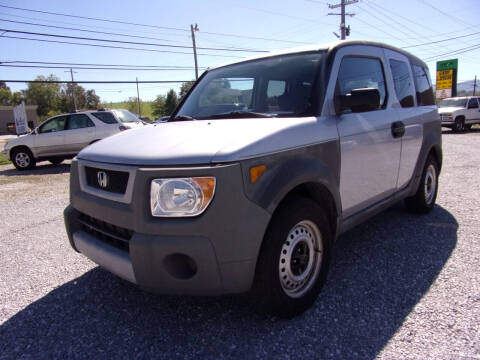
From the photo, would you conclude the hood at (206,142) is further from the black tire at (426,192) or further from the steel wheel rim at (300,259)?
the black tire at (426,192)

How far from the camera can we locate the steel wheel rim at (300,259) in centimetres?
228

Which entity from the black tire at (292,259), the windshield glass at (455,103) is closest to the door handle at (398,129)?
the black tire at (292,259)

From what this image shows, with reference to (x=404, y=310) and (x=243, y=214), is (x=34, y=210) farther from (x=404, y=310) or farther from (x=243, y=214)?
(x=404, y=310)

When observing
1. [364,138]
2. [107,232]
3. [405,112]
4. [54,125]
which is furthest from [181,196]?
[54,125]

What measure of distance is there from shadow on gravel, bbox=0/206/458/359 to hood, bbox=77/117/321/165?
113 cm

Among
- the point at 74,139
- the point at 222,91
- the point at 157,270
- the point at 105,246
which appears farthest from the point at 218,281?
the point at 74,139

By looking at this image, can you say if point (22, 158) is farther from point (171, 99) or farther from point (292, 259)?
point (171, 99)

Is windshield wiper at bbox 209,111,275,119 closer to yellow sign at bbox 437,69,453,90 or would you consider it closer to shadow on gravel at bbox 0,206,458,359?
shadow on gravel at bbox 0,206,458,359

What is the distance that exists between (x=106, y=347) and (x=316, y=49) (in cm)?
268

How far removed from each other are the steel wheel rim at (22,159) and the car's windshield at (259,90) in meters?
10.3

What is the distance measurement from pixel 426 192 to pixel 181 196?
3.72 metres

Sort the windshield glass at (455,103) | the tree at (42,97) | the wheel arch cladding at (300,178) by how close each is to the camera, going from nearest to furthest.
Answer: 1. the wheel arch cladding at (300,178)
2. the windshield glass at (455,103)
3. the tree at (42,97)

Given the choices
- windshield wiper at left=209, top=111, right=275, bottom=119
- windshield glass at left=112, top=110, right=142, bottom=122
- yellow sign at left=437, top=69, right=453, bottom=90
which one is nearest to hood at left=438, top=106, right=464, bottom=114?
yellow sign at left=437, top=69, right=453, bottom=90

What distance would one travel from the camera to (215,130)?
2.31 metres
